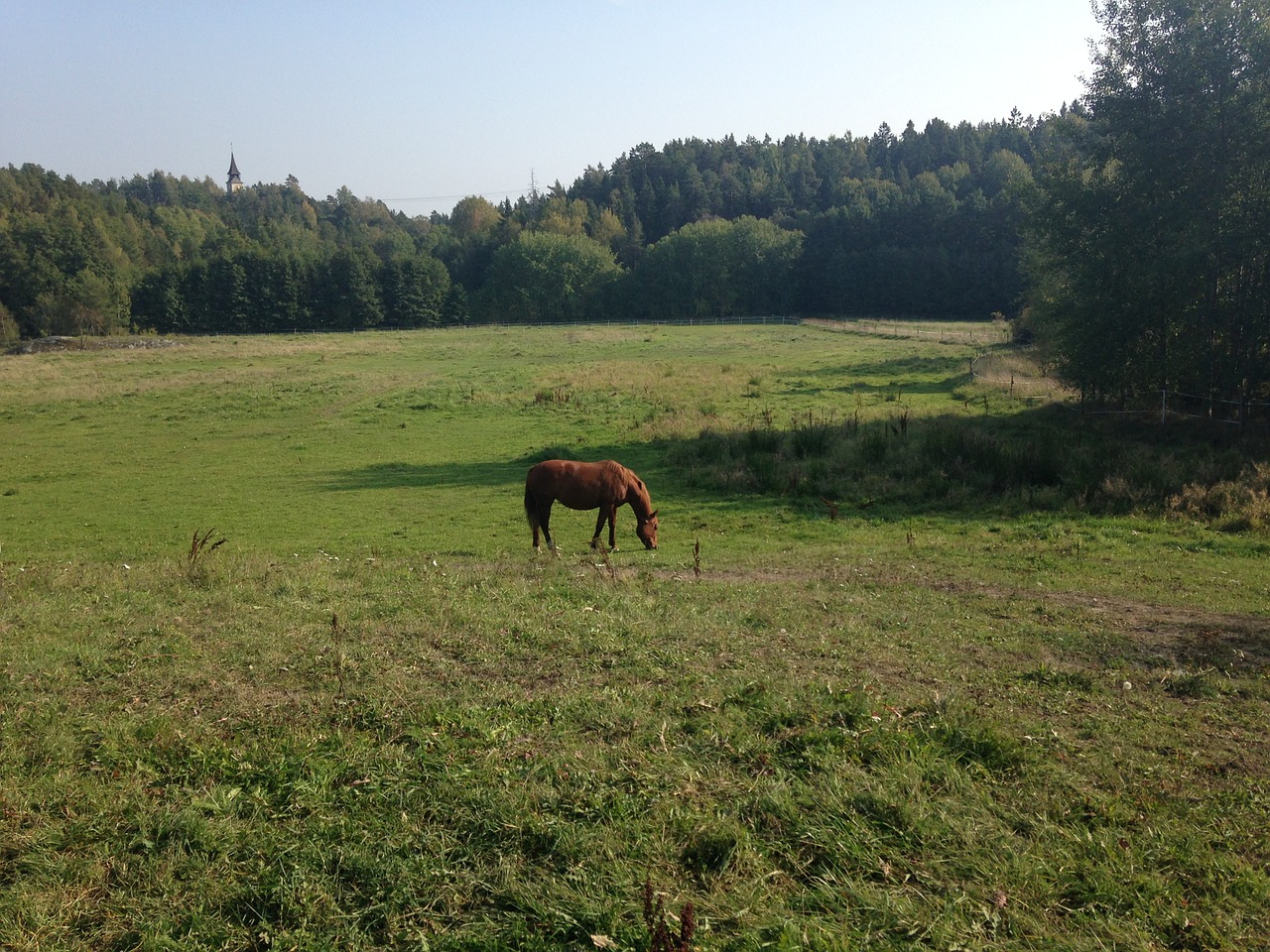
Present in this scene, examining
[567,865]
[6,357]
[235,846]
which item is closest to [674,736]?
[567,865]

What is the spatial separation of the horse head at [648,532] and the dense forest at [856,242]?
16.1m

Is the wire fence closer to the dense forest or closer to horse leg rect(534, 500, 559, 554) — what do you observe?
the dense forest

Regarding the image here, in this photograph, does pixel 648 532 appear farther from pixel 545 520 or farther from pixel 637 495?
pixel 545 520

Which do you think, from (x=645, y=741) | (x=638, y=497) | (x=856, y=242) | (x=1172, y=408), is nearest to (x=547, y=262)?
(x=856, y=242)

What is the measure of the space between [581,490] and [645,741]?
10482 mm

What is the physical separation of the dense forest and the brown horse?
16365 mm

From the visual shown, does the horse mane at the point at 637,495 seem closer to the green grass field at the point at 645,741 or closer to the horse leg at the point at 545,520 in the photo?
the green grass field at the point at 645,741

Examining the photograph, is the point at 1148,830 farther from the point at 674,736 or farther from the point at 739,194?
the point at 739,194

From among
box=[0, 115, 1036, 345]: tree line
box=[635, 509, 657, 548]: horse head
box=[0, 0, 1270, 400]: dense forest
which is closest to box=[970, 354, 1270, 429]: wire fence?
box=[0, 0, 1270, 400]: dense forest

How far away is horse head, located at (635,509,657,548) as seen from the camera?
16484mm

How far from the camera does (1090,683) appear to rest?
24.4 ft

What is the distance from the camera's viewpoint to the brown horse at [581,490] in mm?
16203

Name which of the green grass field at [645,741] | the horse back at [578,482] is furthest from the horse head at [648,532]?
the horse back at [578,482]

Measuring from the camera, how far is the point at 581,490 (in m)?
16.2
